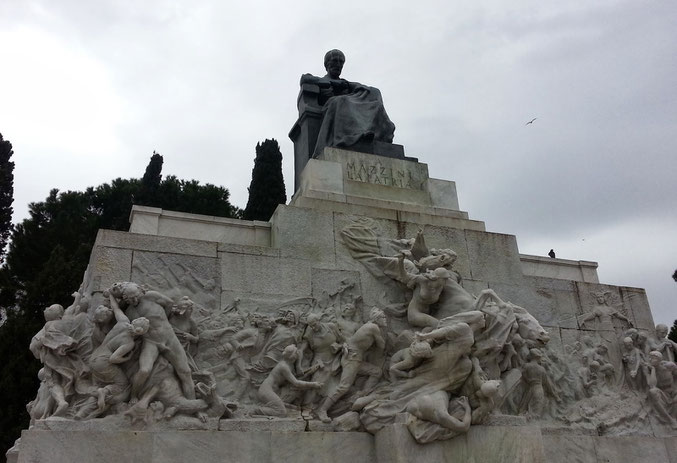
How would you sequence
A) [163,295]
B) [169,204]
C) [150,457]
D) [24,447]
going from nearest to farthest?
[24,447] < [150,457] < [163,295] < [169,204]

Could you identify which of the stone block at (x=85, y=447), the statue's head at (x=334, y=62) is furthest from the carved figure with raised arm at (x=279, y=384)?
the statue's head at (x=334, y=62)

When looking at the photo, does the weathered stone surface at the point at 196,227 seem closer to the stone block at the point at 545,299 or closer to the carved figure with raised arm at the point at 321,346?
the carved figure with raised arm at the point at 321,346

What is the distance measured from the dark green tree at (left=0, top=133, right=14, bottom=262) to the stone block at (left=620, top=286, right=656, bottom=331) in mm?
22785

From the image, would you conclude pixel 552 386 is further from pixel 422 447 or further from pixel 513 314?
pixel 422 447

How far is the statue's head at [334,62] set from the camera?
39.1 feet

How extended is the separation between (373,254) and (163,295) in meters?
3.07

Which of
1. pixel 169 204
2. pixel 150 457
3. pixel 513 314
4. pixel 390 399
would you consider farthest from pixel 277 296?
pixel 169 204

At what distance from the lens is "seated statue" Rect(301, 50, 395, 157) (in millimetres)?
10453

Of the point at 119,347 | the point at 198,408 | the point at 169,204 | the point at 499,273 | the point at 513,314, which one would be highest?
the point at 169,204

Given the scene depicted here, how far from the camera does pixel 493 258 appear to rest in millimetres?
9438

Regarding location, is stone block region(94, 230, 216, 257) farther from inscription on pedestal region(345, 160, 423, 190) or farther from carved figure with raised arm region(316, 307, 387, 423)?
inscription on pedestal region(345, 160, 423, 190)

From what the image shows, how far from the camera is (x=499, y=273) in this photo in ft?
30.7

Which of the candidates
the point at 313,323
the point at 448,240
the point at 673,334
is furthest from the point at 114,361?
the point at 673,334

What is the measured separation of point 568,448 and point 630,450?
1.13 metres
